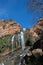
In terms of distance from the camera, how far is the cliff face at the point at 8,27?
196 feet

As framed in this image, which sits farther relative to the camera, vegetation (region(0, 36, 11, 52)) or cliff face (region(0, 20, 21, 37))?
cliff face (region(0, 20, 21, 37))

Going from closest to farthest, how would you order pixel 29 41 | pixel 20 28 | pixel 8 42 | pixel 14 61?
pixel 14 61
pixel 29 41
pixel 8 42
pixel 20 28

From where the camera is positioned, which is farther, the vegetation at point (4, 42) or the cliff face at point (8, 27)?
the cliff face at point (8, 27)

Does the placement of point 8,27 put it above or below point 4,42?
above

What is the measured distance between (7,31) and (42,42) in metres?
31.9

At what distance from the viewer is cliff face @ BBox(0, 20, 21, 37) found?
59731 mm

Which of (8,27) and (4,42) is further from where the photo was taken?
(8,27)

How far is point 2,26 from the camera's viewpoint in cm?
6303

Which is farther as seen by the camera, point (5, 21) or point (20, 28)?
point (5, 21)

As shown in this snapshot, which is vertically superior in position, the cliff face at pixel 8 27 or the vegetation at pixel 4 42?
the cliff face at pixel 8 27

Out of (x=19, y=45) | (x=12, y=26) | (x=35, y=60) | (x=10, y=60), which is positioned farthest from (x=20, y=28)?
(x=35, y=60)

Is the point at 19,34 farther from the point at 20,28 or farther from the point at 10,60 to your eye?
the point at 10,60

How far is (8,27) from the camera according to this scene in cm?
6194

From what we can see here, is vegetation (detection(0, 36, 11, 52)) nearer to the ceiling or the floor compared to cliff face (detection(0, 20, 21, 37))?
nearer to the floor
